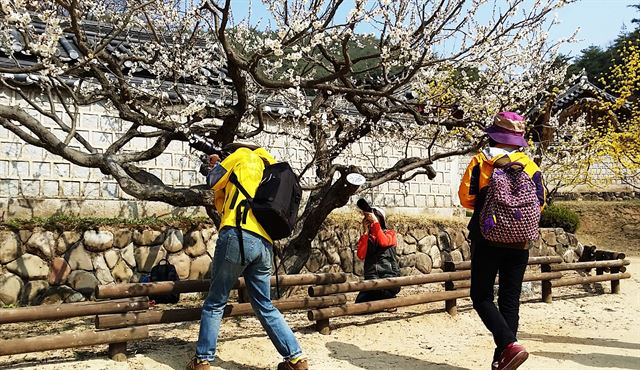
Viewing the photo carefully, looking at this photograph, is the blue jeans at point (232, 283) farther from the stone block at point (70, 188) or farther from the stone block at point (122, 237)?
the stone block at point (70, 188)

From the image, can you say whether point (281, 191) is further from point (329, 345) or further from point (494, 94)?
point (494, 94)

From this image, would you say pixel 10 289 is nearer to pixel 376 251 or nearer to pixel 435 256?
pixel 376 251

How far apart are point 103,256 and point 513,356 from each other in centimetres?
632

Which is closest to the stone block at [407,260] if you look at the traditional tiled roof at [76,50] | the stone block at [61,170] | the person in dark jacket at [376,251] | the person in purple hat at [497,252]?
the person in dark jacket at [376,251]

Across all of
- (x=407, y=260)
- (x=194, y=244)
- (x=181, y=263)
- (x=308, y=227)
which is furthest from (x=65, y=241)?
(x=407, y=260)

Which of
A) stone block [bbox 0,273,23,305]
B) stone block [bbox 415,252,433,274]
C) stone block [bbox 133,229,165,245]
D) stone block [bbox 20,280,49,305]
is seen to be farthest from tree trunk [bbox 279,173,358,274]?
stone block [bbox 415,252,433,274]

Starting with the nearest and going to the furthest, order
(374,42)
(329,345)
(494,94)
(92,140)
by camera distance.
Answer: (329,345) → (374,42) → (494,94) → (92,140)

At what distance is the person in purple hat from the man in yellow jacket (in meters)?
1.45

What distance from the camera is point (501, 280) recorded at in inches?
172

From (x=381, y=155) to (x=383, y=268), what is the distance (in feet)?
17.2

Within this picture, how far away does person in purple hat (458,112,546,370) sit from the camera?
424 cm

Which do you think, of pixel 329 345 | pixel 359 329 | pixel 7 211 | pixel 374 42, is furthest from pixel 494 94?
pixel 7 211

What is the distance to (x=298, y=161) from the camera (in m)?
11.1

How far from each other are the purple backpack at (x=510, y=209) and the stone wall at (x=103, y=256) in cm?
593
